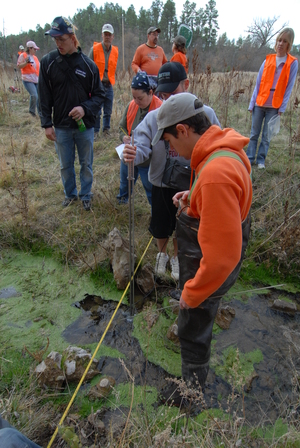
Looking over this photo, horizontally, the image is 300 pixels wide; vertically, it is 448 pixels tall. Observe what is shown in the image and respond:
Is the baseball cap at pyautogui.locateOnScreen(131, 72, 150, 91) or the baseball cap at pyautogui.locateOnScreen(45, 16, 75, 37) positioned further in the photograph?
the baseball cap at pyautogui.locateOnScreen(45, 16, 75, 37)

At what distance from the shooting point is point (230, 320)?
2.49 m

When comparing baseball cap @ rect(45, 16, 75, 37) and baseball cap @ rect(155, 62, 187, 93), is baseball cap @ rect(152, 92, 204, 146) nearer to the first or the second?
baseball cap @ rect(155, 62, 187, 93)

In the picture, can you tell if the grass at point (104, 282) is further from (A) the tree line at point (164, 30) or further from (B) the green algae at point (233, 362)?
(A) the tree line at point (164, 30)

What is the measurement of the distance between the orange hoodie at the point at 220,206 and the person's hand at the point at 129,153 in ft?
3.04

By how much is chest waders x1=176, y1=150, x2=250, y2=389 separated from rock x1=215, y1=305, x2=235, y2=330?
0.72 m

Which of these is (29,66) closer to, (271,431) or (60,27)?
(60,27)

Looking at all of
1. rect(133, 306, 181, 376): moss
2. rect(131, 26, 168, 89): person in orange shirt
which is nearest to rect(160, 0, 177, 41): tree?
rect(131, 26, 168, 89): person in orange shirt

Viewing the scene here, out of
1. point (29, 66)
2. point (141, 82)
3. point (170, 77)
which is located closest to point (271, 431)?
point (170, 77)

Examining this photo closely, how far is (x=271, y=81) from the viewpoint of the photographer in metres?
4.15

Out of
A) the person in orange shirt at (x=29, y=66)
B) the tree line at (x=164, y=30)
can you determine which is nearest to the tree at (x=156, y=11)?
the tree line at (x=164, y=30)

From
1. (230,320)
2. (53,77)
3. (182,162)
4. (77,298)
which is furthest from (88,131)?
(230,320)

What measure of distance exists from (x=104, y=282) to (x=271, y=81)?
3.85 meters

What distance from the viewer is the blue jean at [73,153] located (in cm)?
338

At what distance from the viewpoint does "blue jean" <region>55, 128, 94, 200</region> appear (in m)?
3.38
